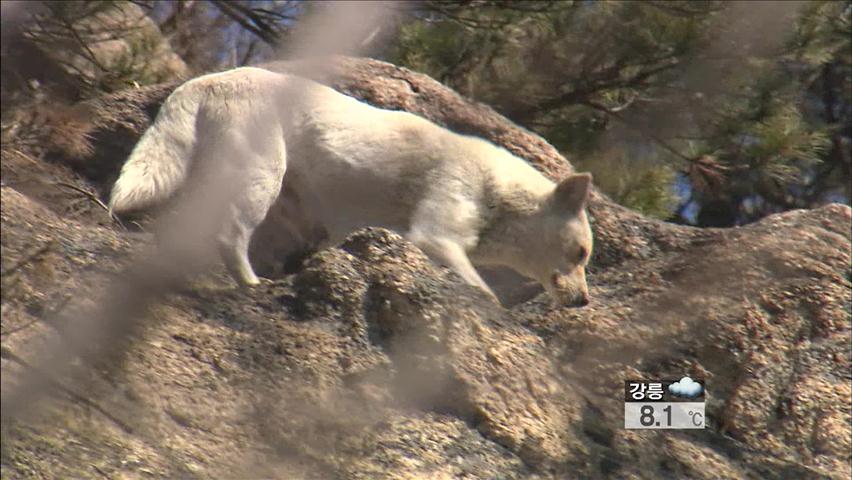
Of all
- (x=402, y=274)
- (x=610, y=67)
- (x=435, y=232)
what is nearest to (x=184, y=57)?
(x=610, y=67)

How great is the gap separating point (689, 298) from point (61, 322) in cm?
182

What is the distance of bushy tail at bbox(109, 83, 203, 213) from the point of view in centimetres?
315

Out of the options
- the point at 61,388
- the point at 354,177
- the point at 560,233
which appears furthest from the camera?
the point at 560,233

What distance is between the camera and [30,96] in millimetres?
2279

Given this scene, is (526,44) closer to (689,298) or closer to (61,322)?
(689,298)

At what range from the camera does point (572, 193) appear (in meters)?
3.88
